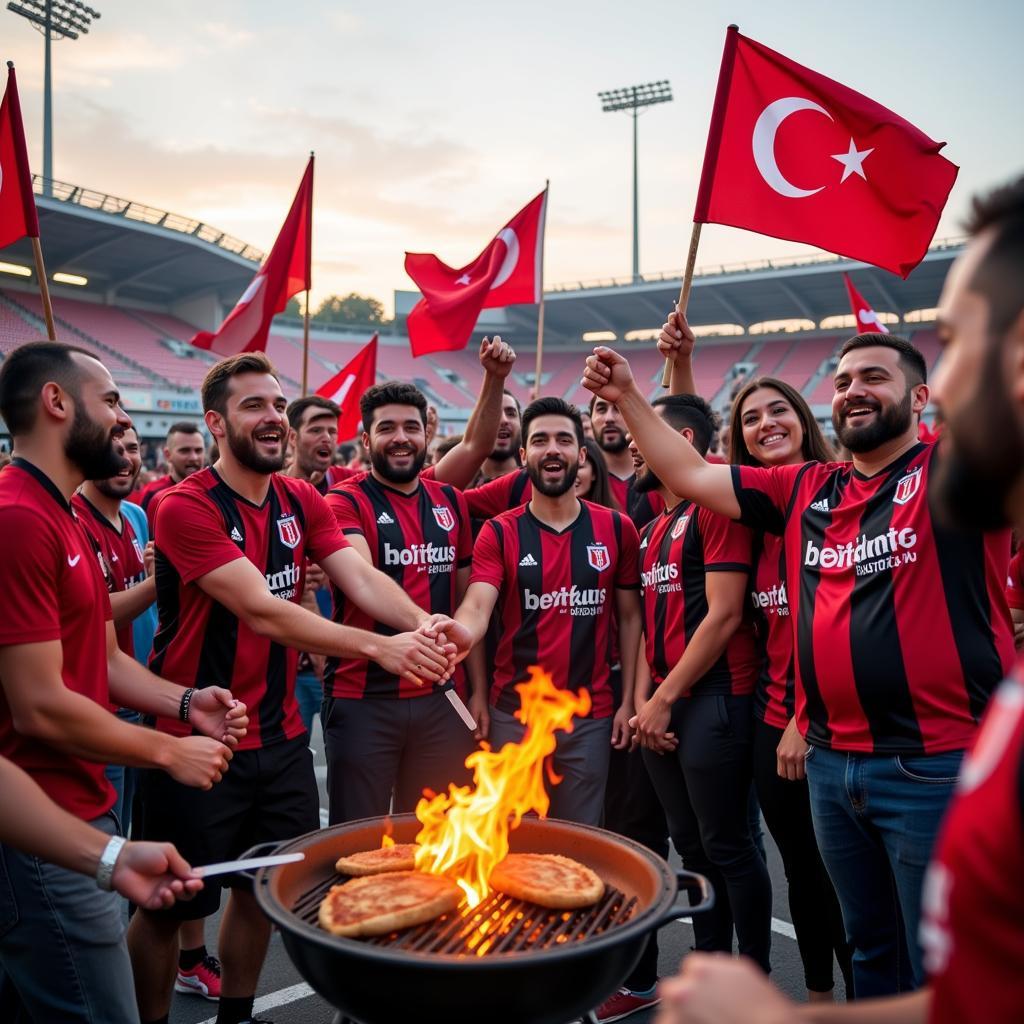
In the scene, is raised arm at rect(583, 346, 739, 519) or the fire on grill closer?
the fire on grill

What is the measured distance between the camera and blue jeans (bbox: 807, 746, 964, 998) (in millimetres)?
2621

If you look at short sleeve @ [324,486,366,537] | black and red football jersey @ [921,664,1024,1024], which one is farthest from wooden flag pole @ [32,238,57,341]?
black and red football jersey @ [921,664,1024,1024]

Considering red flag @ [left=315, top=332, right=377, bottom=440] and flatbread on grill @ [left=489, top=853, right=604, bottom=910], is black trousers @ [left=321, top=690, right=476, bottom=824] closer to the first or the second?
flatbread on grill @ [left=489, top=853, right=604, bottom=910]

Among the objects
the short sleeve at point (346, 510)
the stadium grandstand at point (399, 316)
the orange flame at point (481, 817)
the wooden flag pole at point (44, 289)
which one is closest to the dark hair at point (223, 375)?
the wooden flag pole at point (44, 289)

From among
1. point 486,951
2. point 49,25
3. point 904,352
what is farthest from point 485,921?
point 49,25

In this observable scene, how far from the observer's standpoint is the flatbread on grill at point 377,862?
8.40 feet

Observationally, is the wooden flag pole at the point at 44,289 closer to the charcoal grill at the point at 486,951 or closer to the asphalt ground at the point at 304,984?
the charcoal grill at the point at 486,951

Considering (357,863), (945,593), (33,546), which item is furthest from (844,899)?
(33,546)

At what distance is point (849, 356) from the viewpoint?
3.15 m

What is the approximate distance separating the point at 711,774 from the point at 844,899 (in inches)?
34.7

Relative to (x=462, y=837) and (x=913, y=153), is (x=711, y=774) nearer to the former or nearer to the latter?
(x=462, y=837)

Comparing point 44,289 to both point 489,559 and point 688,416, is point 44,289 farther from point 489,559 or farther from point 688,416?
point 688,416

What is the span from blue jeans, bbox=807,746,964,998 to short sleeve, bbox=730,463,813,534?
2.99ft

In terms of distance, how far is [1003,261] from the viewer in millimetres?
1131
